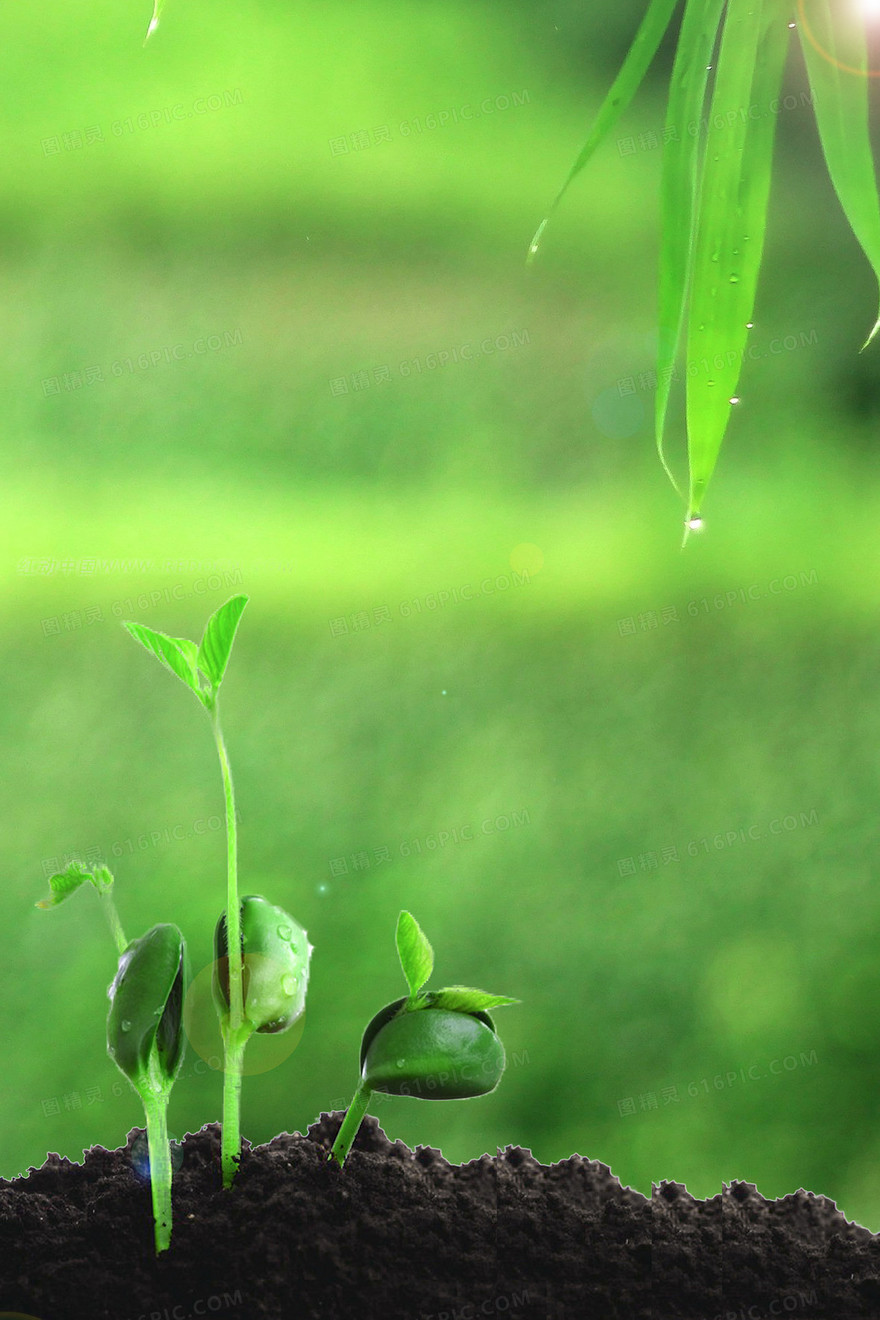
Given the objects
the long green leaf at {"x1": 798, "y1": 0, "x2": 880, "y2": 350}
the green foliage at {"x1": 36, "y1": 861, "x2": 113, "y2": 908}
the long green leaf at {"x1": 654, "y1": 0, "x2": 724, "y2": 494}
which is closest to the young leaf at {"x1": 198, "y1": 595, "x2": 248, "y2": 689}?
the green foliage at {"x1": 36, "y1": 861, "x2": 113, "y2": 908}

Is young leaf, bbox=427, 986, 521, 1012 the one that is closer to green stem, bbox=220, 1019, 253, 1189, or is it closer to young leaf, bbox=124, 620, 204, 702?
green stem, bbox=220, 1019, 253, 1189

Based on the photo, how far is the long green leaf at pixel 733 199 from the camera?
0.76m

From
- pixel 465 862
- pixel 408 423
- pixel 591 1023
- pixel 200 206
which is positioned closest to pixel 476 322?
pixel 408 423

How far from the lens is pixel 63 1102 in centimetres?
112

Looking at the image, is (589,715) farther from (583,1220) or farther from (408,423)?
(583,1220)

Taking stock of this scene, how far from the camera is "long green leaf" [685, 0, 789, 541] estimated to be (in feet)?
2.48

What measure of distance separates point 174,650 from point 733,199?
0.53 meters

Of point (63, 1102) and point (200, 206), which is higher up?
point (200, 206)

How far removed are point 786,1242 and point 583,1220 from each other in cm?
14

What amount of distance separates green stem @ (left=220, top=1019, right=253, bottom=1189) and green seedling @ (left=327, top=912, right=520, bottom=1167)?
0.25 ft

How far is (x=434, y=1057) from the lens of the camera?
24.6 inches

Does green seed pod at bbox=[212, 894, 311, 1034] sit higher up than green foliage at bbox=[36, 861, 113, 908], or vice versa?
green foliage at bbox=[36, 861, 113, 908]

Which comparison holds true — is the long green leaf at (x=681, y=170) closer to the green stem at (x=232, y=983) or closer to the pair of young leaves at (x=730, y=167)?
the pair of young leaves at (x=730, y=167)

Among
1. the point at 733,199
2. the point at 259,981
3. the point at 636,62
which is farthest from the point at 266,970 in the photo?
the point at 636,62
